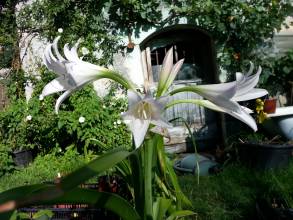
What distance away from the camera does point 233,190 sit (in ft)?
11.9

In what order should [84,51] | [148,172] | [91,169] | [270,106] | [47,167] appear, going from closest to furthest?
[91,169], [148,172], [270,106], [47,167], [84,51]

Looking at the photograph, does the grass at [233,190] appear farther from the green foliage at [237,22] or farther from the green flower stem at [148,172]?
the green foliage at [237,22]

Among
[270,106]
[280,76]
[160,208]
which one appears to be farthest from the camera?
[280,76]

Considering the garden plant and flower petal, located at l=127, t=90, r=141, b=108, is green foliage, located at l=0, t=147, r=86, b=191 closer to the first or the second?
the garden plant

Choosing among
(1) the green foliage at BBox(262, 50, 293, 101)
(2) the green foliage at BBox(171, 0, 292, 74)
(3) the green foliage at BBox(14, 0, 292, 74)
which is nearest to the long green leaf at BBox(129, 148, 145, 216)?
(3) the green foliage at BBox(14, 0, 292, 74)

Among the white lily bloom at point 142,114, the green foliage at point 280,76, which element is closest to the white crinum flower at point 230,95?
the white lily bloom at point 142,114

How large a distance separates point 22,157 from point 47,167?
418 millimetres

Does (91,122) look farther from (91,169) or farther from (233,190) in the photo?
(91,169)

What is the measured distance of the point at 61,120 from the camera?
509 centimetres

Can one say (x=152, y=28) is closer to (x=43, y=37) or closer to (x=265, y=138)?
(x=43, y=37)

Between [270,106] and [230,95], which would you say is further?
[270,106]

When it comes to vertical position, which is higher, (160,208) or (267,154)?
(160,208)

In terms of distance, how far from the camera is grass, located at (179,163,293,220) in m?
3.10

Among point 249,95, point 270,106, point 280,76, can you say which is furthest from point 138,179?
point 280,76
